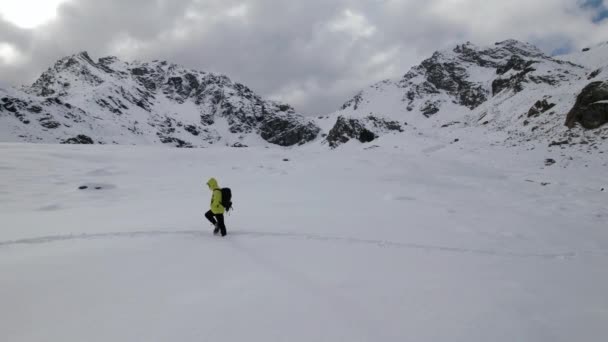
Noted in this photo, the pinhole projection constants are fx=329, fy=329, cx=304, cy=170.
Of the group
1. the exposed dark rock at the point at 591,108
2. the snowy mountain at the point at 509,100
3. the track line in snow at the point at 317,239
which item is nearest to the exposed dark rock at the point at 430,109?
the snowy mountain at the point at 509,100

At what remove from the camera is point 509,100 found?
49.9m

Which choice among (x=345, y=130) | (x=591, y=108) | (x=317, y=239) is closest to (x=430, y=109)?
(x=345, y=130)

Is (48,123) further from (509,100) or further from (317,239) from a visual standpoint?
(317,239)

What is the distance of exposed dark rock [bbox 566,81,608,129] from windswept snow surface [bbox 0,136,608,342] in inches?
491

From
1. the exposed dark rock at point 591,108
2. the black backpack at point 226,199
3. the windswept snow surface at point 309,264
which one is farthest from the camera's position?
the exposed dark rock at point 591,108

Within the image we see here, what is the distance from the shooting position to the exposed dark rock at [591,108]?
2672 cm

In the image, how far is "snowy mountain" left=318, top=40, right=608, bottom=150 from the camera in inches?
1125

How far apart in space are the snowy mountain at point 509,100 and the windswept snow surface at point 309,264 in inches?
536

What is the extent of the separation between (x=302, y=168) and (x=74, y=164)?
15728 millimetres

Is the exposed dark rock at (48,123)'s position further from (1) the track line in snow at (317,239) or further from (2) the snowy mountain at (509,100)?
(1) the track line in snow at (317,239)

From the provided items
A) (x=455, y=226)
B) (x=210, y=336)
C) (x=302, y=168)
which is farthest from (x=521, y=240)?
(x=302, y=168)

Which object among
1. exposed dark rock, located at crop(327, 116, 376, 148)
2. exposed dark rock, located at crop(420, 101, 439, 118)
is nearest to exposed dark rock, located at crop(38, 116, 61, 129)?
exposed dark rock, located at crop(327, 116, 376, 148)

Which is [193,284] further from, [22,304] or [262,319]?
[22,304]

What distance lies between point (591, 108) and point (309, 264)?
32.6 metres
